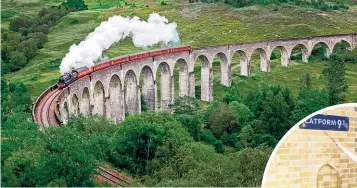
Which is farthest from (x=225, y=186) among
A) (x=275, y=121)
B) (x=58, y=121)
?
(x=275, y=121)

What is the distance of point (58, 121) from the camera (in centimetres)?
2684

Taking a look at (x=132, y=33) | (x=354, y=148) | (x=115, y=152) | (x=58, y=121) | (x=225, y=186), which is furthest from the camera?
(x=132, y=33)

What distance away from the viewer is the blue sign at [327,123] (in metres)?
7.32

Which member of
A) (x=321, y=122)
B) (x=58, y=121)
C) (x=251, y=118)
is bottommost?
(x=251, y=118)

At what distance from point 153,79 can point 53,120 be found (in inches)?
754

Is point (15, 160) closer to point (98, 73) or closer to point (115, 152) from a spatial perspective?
point (115, 152)

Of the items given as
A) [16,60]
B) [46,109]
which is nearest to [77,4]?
[16,60]

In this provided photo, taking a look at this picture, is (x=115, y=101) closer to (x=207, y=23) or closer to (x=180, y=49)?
(x=180, y=49)

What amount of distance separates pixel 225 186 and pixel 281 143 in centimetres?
911

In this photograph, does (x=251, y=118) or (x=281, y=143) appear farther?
(x=251, y=118)

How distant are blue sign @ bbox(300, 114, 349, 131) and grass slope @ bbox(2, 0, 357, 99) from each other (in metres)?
48.6

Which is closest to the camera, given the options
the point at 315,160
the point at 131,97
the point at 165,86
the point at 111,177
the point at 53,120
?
the point at 315,160

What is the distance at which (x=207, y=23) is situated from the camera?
240ft

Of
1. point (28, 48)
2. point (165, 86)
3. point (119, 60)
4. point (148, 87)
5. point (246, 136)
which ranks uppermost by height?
point (119, 60)
